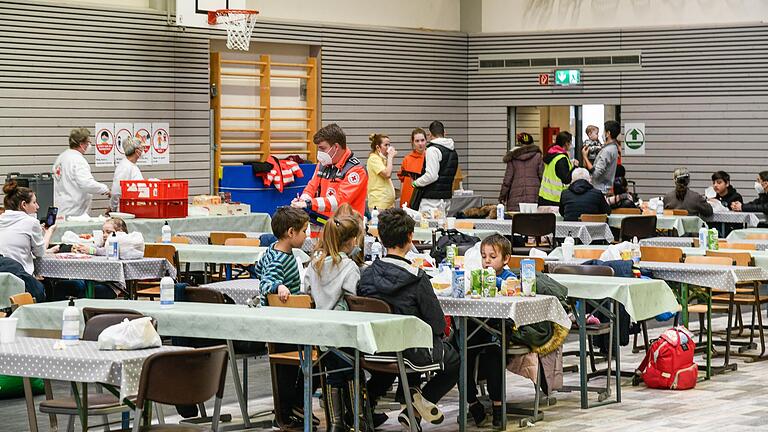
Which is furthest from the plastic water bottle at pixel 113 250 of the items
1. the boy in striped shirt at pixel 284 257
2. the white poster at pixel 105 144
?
the white poster at pixel 105 144

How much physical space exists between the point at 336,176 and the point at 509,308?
3.35 m

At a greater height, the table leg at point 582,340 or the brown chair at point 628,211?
the brown chair at point 628,211

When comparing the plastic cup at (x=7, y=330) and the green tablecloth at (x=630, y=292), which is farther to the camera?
the green tablecloth at (x=630, y=292)

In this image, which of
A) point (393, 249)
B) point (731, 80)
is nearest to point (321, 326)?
point (393, 249)

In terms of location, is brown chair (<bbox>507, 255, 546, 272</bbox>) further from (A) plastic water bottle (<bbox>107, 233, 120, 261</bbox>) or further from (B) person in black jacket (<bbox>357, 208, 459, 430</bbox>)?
(A) plastic water bottle (<bbox>107, 233, 120, 261</bbox>)

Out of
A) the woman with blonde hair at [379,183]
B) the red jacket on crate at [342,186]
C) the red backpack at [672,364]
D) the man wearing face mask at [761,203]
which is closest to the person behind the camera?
the red backpack at [672,364]

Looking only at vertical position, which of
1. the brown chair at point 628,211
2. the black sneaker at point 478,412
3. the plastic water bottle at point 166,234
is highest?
the brown chair at point 628,211

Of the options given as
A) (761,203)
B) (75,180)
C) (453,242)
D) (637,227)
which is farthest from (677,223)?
(75,180)

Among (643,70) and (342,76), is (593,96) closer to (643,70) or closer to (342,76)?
(643,70)

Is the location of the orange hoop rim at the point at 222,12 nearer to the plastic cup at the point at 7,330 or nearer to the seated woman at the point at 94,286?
the seated woman at the point at 94,286

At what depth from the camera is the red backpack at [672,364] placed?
29.3 ft

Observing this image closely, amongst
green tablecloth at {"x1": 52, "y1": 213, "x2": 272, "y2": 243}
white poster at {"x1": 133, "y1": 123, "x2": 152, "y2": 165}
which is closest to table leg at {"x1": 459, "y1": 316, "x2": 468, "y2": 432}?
green tablecloth at {"x1": 52, "y1": 213, "x2": 272, "y2": 243}

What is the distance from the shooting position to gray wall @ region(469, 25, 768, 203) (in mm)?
19188

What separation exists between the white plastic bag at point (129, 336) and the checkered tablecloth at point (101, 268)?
424 centimetres
